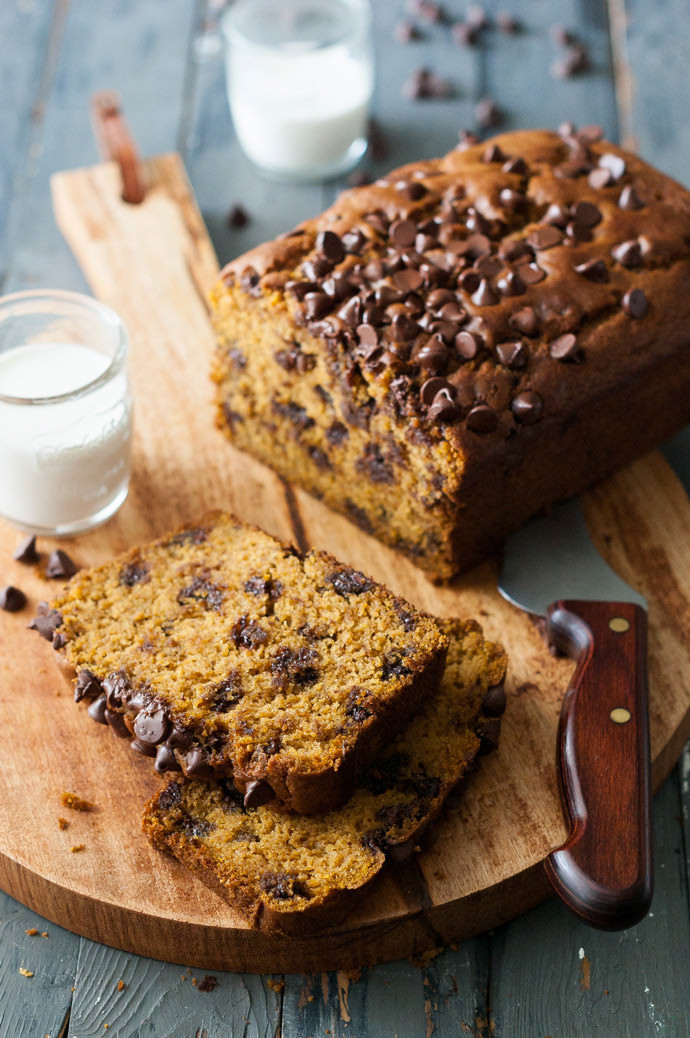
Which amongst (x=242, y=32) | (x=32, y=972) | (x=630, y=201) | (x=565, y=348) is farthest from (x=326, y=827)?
(x=242, y=32)

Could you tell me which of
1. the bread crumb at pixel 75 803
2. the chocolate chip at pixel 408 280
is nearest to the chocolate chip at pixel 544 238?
the chocolate chip at pixel 408 280

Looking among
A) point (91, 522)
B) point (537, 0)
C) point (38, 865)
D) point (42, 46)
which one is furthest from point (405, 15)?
point (38, 865)

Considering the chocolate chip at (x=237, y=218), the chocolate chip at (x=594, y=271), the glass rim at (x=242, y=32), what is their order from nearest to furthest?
the chocolate chip at (x=594, y=271), the glass rim at (x=242, y=32), the chocolate chip at (x=237, y=218)

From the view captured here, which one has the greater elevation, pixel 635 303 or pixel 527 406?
pixel 635 303

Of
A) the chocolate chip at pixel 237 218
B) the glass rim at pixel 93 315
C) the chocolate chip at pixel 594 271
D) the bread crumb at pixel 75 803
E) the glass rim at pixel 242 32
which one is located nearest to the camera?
the bread crumb at pixel 75 803

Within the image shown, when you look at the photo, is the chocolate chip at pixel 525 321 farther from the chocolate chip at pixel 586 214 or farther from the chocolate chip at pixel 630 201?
the chocolate chip at pixel 630 201

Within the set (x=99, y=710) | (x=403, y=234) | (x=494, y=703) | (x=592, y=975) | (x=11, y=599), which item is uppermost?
(x=403, y=234)

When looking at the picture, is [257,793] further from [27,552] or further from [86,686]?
[27,552]

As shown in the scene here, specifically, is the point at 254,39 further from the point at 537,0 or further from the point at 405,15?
the point at 537,0
